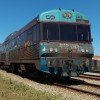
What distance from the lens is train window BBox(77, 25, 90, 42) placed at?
49.5 ft

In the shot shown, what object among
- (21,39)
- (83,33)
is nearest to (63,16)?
(83,33)

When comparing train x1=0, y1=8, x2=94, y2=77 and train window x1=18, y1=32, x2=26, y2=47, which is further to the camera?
train window x1=18, y1=32, x2=26, y2=47

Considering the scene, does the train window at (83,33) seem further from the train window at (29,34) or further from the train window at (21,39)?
the train window at (21,39)

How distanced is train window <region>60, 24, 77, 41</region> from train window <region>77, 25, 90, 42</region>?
28 cm

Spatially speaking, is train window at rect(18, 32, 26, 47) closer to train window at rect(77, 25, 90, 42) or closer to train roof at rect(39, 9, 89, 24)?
train roof at rect(39, 9, 89, 24)

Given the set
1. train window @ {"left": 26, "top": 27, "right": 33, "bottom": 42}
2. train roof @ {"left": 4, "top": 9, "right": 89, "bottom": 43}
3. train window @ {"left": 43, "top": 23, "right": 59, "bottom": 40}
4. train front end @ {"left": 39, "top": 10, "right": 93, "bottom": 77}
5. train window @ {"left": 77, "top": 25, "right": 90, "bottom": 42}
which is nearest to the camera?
train front end @ {"left": 39, "top": 10, "right": 93, "bottom": 77}

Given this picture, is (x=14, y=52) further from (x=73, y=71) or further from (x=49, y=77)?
(x=73, y=71)

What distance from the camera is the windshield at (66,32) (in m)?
14.5

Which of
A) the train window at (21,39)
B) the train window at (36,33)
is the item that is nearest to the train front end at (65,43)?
the train window at (36,33)

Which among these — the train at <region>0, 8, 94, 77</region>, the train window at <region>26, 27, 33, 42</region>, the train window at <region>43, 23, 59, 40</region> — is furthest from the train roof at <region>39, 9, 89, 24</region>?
the train window at <region>26, 27, 33, 42</region>

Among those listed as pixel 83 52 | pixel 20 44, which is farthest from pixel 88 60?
pixel 20 44

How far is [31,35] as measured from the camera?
16.0 meters

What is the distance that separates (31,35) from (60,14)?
7.19ft

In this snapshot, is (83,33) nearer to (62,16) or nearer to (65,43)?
(65,43)
